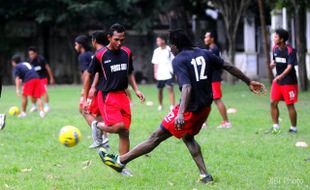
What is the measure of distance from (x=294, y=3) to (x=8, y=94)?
12025mm

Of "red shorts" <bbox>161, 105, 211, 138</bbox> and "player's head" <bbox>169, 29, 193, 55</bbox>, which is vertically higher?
"player's head" <bbox>169, 29, 193, 55</bbox>

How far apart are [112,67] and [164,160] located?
159cm

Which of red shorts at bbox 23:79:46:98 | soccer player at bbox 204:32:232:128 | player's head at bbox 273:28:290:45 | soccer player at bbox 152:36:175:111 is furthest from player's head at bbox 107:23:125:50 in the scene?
soccer player at bbox 152:36:175:111

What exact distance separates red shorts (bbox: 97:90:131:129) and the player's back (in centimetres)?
166

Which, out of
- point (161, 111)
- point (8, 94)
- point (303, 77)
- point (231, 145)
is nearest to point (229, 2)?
point (303, 77)

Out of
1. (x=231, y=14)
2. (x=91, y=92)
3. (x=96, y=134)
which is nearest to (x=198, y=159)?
(x=91, y=92)

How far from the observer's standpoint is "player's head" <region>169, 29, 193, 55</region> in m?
8.62

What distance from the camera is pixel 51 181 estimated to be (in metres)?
8.94

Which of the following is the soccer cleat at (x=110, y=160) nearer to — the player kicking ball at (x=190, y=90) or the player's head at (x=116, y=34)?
the player kicking ball at (x=190, y=90)

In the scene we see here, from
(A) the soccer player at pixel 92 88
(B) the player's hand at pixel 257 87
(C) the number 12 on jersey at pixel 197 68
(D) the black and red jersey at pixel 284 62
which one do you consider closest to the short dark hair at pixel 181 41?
(C) the number 12 on jersey at pixel 197 68

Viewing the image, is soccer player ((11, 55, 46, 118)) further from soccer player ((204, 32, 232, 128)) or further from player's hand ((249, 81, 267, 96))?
player's hand ((249, 81, 267, 96))

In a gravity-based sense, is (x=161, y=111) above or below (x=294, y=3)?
below

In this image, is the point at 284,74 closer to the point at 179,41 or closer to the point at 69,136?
the point at 69,136

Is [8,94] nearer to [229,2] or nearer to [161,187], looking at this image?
[229,2]
